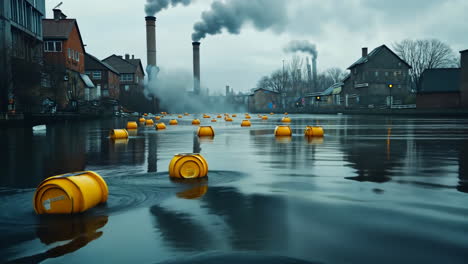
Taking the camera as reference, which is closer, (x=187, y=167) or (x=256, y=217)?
(x=256, y=217)

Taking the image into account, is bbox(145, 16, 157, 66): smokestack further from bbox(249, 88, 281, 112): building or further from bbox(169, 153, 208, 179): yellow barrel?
bbox(169, 153, 208, 179): yellow barrel

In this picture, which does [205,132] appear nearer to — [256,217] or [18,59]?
[256,217]

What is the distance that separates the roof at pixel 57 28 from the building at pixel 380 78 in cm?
4737

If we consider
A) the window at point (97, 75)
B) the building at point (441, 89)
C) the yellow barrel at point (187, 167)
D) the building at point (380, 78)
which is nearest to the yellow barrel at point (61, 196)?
the yellow barrel at point (187, 167)

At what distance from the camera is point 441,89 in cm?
5534

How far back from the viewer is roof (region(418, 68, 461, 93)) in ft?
182

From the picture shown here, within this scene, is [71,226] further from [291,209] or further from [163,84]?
[163,84]

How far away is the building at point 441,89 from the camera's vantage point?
5459cm

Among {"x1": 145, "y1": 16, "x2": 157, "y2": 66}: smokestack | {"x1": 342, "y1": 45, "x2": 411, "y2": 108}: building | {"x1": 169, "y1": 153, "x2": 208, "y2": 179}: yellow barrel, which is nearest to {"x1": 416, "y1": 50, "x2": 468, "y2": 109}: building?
{"x1": 342, "y1": 45, "x2": 411, "y2": 108}: building

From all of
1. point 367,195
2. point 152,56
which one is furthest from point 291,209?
point 152,56

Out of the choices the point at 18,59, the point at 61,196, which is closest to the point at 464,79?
the point at 18,59

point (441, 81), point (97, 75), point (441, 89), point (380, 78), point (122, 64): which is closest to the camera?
point (441, 89)

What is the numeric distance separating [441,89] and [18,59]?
47.9 m

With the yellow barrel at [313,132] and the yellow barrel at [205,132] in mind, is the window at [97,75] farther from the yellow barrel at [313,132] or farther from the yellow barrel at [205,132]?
the yellow barrel at [313,132]
